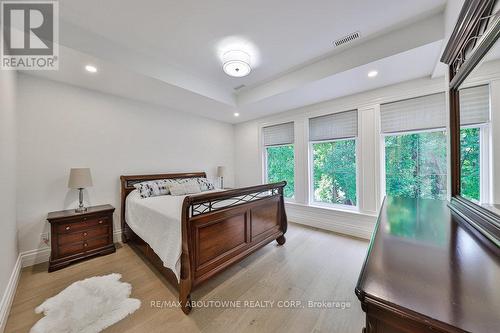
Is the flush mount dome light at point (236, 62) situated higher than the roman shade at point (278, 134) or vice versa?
the flush mount dome light at point (236, 62)

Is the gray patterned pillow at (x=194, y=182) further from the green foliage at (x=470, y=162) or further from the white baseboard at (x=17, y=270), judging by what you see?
the green foliage at (x=470, y=162)

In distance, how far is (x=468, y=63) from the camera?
4.17 ft

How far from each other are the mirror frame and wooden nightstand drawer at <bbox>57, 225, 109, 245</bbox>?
3808 millimetres

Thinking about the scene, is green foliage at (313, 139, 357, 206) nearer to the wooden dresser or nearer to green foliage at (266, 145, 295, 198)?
green foliage at (266, 145, 295, 198)

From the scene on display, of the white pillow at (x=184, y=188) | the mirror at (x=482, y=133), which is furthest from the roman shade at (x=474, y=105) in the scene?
the white pillow at (x=184, y=188)

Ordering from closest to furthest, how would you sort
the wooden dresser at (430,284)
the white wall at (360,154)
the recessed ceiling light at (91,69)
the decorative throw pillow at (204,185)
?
the wooden dresser at (430,284)
the recessed ceiling light at (91,69)
the white wall at (360,154)
the decorative throw pillow at (204,185)

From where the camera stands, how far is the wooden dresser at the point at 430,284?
0.48 metres

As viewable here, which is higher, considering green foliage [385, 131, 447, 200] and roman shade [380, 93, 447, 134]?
roman shade [380, 93, 447, 134]

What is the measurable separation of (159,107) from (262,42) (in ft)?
8.08

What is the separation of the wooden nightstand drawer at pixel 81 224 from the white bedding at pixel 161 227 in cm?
35

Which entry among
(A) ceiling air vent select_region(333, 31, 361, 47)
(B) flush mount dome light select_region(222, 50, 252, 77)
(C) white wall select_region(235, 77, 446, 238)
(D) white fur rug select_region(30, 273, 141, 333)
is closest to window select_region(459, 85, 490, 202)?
(A) ceiling air vent select_region(333, 31, 361, 47)

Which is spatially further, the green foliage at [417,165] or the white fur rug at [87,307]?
the green foliage at [417,165]

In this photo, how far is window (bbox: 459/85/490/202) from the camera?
1191mm

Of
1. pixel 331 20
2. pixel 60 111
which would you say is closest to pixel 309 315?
pixel 331 20
